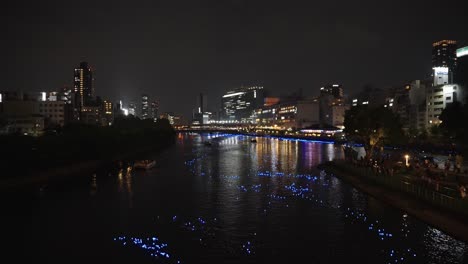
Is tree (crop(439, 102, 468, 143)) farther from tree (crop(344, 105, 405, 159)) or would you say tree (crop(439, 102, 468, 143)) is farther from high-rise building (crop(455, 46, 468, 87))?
high-rise building (crop(455, 46, 468, 87))

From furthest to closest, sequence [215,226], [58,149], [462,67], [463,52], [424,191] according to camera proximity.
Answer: [462,67]
[463,52]
[58,149]
[424,191]
[215,226]

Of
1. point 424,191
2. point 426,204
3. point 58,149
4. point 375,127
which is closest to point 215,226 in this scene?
point 426,204

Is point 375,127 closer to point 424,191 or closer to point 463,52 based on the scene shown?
point 424,191

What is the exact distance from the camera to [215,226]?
2386 cm

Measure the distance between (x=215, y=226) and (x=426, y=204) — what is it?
464 inches

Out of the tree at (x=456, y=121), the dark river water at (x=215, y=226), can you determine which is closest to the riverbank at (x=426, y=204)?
the dark river water at (x=215, y=226)

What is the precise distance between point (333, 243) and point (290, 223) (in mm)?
4030

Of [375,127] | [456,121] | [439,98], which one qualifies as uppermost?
[439,98]

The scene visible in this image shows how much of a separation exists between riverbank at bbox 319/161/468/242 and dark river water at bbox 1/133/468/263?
509 mm

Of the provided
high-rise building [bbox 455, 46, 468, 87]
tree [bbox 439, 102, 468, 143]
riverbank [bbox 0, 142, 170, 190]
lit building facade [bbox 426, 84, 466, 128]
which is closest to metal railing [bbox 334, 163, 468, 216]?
tree [bbox 439, 102, 468, 143]

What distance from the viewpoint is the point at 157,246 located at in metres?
20.6

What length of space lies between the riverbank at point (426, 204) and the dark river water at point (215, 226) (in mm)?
509

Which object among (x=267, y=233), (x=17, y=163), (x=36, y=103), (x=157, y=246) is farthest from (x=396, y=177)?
(x=36, y=103)

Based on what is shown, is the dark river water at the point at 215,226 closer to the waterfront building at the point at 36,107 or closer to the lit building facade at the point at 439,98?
the lit building facade at the point at 439,98
